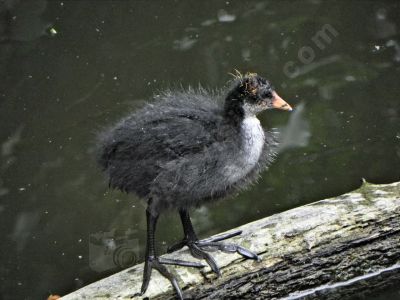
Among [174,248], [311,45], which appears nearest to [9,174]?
[174,248]

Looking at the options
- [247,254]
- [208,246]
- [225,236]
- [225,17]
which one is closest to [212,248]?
[208,246]

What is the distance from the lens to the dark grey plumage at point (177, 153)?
3.86 meters

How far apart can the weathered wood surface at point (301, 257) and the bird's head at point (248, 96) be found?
0.63 meters

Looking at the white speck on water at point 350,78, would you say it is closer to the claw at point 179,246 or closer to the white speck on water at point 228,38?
the white speck on water at point 228,38

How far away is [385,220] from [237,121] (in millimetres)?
939

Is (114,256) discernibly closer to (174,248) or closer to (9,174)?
(174,248)

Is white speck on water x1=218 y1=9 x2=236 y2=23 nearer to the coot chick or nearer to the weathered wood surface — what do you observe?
the coot chick

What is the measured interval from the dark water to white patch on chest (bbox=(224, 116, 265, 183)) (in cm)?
107

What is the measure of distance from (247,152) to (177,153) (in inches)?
14.6

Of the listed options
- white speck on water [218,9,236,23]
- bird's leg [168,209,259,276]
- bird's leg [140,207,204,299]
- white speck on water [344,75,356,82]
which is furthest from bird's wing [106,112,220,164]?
white speck on water [218,9,236,23]

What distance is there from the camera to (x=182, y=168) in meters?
3.85

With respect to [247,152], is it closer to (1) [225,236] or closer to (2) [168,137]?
(2) [168,137]

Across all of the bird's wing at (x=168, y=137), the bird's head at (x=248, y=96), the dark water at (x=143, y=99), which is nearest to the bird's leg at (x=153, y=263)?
the bird's wing at (x=168, y=137)

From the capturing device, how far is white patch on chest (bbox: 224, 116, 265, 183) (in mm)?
3933
